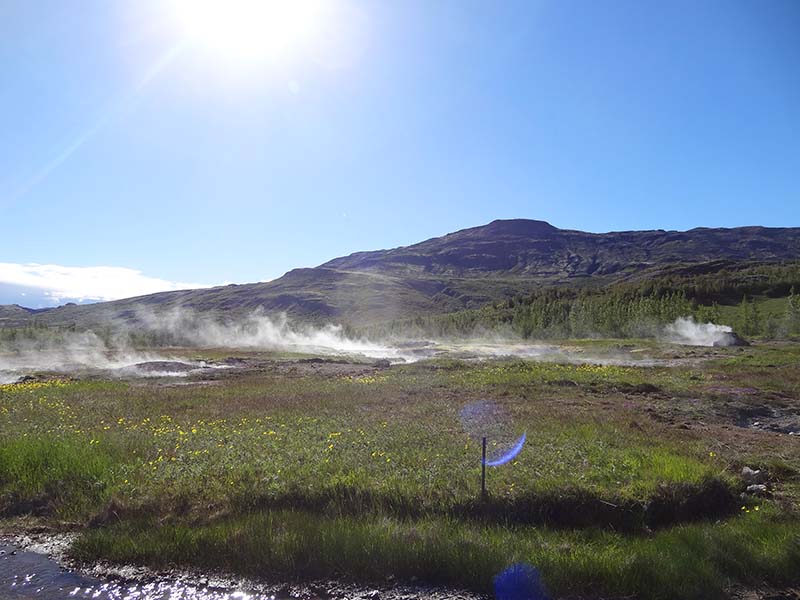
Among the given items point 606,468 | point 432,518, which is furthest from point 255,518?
point 606,468

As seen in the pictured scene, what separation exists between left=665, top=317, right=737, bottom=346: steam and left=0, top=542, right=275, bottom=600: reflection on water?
80.6 m

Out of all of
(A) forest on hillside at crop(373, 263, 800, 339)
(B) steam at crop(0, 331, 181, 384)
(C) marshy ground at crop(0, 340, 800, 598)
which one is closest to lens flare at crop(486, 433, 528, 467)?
(C) marshy ground at crop(0, 340, 800, 598)

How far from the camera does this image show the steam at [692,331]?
77506 millimetres

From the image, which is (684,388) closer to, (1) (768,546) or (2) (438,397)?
(2) (438,397)

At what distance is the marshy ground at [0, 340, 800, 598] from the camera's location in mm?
8016

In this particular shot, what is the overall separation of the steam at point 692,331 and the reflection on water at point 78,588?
8057 centimetres

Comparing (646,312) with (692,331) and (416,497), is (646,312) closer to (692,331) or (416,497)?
(692,331)

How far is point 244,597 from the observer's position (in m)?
7.37

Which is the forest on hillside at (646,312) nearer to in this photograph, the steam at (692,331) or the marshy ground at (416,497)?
the steam at (692,331)

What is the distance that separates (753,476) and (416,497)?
27.1 ft

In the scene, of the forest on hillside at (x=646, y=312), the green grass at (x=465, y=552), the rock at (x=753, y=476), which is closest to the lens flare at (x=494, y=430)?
the green grass at (x=465, y=552)

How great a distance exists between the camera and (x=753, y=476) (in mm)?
11688

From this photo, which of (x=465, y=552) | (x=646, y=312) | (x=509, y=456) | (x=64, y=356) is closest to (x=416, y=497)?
(x=465, y=552)

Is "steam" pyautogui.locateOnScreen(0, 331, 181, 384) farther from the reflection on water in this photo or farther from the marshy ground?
the reflection on water
